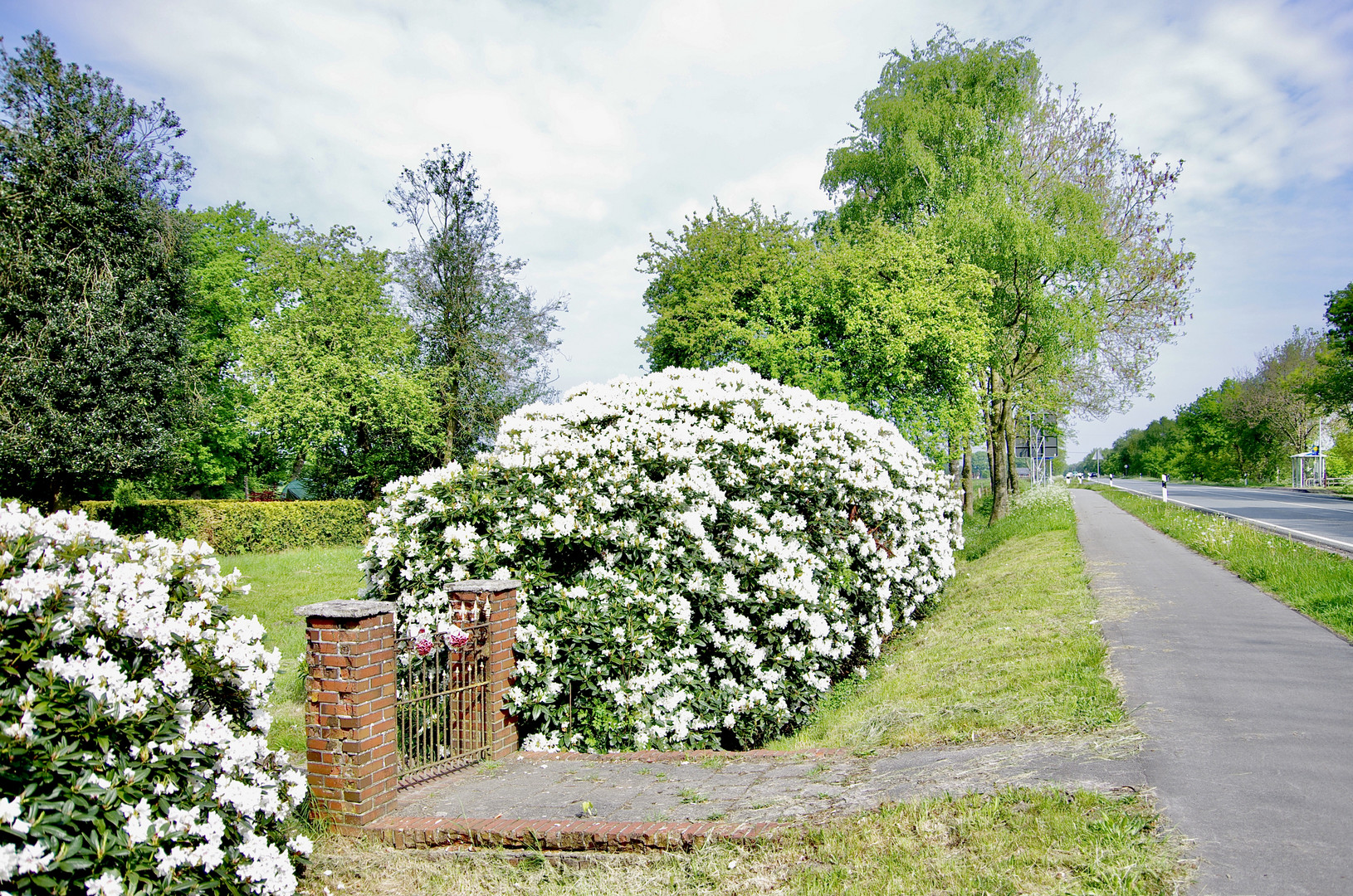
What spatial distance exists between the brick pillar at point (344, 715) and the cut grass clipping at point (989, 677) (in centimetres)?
334

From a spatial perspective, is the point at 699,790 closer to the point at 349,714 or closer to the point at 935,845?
the point at 935,845

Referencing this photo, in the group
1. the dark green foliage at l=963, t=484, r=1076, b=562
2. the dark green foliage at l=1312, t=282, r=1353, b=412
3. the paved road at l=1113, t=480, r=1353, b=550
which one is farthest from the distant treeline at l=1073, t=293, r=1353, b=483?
the dark green foliage at l=963, t=484, r=1076, b=562

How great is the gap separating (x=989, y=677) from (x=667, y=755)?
3128 millimetres

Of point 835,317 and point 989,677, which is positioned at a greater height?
point 835,317

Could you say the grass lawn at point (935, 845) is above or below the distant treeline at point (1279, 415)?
below

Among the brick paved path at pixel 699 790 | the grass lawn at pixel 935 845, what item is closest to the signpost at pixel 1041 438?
the grass lawn at pixel 935 845

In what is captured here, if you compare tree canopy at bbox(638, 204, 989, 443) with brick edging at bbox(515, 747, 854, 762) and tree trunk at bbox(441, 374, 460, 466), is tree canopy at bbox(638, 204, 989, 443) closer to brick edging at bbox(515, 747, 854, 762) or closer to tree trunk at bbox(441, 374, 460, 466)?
brick edging at bbox(515, 747, 854, 762)

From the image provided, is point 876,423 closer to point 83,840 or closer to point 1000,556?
point 1000,556

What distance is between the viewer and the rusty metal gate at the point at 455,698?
17.7ft

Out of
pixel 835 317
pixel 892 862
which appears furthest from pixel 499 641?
pixel 835 317

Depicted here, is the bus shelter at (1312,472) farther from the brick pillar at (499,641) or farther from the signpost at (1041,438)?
the brick pillar at (499,641)

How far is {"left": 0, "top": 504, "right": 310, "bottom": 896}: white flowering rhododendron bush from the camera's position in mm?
2534

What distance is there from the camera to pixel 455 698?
18.5 feet

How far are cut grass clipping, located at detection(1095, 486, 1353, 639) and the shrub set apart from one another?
4682 mm
